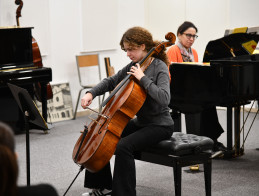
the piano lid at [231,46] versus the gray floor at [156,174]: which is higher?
the piano lid at [231,46]

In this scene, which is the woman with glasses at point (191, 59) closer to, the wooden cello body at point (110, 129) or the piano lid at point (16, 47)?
the wooden cello body at point (110, 129)

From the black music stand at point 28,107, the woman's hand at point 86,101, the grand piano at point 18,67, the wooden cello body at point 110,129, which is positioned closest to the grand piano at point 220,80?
the woman's hand at point 86,101

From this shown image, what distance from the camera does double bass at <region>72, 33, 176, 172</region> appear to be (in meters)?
2.80

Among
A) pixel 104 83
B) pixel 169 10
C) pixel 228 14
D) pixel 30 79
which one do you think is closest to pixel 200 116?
pixel 104 83

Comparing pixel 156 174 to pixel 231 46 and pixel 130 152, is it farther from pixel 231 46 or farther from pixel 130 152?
pixel 231 46

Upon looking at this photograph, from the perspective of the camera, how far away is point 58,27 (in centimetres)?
674

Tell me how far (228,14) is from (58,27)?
2696 mm

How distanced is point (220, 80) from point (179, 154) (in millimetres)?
1153

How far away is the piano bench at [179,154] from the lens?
2945 millimetres

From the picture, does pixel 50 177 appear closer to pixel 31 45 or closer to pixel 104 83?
pixel 104 83

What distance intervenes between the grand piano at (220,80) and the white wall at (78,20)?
2.56m

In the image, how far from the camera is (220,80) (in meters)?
3.86

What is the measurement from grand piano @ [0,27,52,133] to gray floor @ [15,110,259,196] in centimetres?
69

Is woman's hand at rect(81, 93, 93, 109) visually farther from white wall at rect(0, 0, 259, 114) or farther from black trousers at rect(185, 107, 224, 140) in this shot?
white wall at rect(0, 0, 259, 114)
